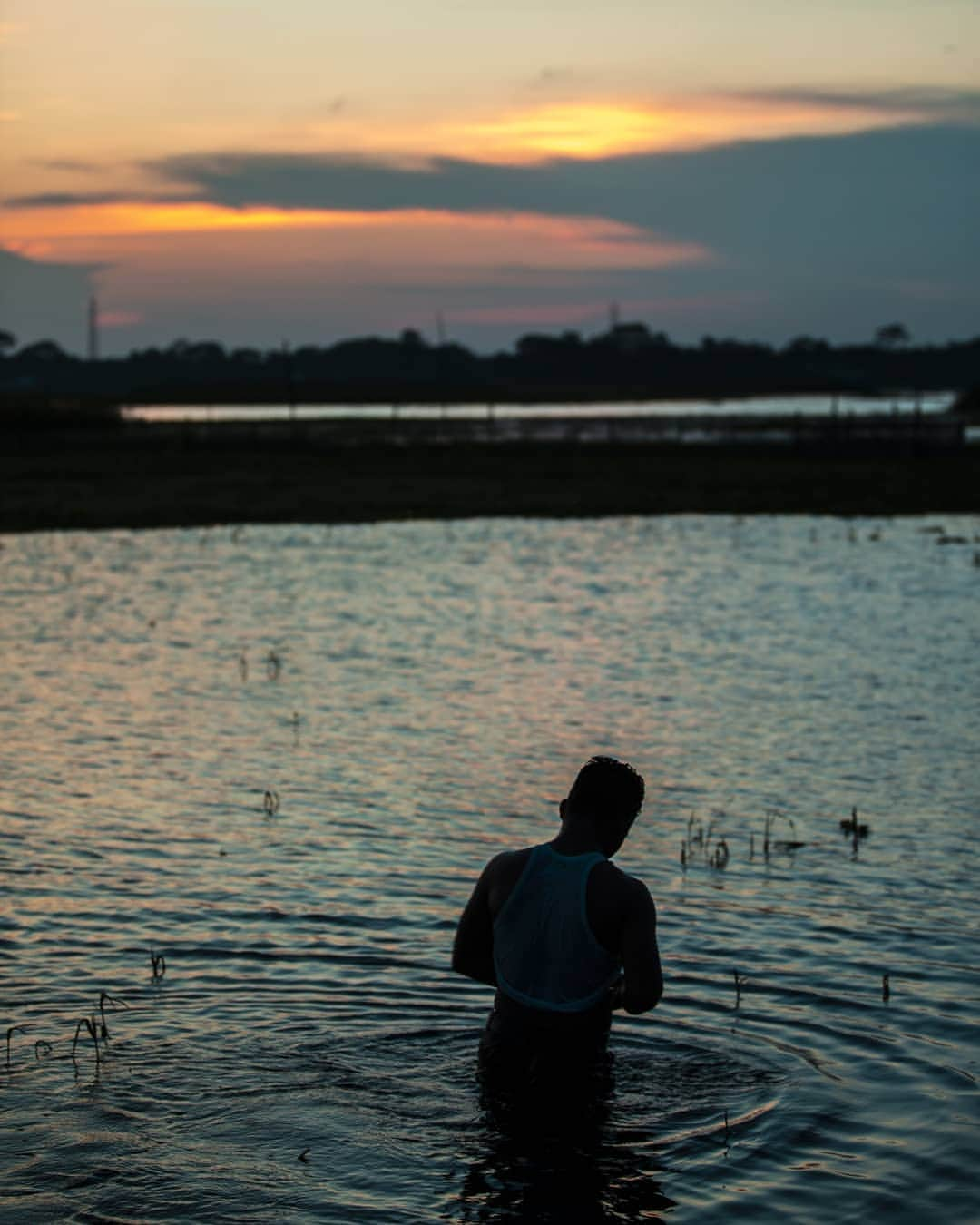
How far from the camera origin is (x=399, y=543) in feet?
127

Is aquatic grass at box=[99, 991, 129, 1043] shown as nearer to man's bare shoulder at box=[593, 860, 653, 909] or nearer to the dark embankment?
man's bare shoulder at box=[593, 860, 653, 909]

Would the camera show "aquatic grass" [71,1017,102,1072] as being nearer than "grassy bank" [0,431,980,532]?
Yes

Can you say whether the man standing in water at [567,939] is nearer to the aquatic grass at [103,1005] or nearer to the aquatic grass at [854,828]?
the aquatic grass at [103,1005]

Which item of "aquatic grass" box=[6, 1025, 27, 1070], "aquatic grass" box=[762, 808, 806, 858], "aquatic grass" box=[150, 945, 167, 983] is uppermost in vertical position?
"aquatic grass" box=[762, 808, 806, 858]

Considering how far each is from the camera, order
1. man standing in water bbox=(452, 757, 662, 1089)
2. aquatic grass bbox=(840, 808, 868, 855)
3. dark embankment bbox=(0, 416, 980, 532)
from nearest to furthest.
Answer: man standing in water bbox=(452, 757, 662, 1089), aquatic grass bbox=(840, 808, 868, 855), dark embankment bbox=(0, 416, 980, 532)

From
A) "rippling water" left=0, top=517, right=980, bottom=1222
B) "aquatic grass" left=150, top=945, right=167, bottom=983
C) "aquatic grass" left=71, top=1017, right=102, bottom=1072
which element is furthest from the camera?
"aquatic grass" left=150, top=945, right=167, bottom=983

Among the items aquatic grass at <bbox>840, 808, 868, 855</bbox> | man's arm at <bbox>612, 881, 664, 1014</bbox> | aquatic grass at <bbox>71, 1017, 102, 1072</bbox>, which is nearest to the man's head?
man's arm at <bbox>612, 881, 664, 1014</bbox>

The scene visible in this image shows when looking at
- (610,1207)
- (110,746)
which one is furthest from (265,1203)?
(110,746)

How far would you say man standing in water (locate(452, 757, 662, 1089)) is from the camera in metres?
6.79

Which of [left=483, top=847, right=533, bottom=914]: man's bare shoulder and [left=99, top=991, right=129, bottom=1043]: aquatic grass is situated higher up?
[left=483, top=847, right=533, bottom=914]: man's bare shoulder

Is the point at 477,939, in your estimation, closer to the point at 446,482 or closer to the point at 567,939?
the point at 567,939

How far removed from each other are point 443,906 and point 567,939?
4.10 meters

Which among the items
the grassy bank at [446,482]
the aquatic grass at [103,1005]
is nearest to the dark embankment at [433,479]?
the grassy bank at [446,482]

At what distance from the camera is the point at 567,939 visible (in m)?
6.93
